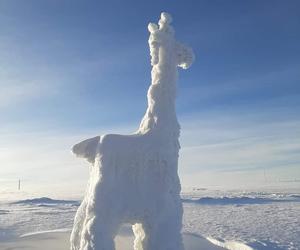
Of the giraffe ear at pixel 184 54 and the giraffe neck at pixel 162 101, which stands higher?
the giraffe ear at pixel 184 54

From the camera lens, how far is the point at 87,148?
15672 millimetres

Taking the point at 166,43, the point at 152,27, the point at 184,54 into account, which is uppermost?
the point at 152,27

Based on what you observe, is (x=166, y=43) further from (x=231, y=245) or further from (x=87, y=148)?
(x=231, y=245)

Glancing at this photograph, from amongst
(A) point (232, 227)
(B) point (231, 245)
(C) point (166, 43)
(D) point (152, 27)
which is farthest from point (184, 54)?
(A) point (232, 227)

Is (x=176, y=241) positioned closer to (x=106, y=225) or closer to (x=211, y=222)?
(x=106, y=225)

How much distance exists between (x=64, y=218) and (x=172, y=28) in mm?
24044

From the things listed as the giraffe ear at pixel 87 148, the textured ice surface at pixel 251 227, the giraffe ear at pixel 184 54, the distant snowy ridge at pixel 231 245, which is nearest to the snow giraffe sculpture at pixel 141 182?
the giraffe ear at pixel 87 148

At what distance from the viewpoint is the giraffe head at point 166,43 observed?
52.7ft

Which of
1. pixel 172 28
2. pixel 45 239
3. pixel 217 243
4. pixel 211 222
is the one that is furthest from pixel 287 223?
pixel 172 28

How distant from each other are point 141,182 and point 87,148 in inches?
90.2

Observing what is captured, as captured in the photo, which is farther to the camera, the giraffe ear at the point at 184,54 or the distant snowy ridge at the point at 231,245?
the distant snowy ridge at the point at 231,245

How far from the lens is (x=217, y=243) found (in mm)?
23438

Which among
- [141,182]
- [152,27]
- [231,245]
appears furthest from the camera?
[231,245]

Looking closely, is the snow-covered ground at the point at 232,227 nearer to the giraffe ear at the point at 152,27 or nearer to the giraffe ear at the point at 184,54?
the giraffe ear at the point at 184,54
